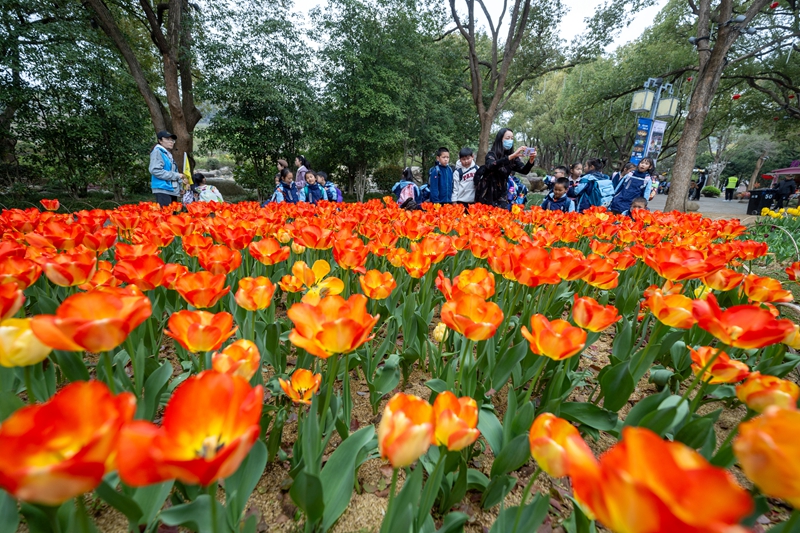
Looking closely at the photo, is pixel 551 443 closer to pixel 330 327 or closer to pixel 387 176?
pixel 330 327

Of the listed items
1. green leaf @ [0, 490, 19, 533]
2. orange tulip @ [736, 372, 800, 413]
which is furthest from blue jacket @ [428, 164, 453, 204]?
green leaf @ [0, 490, 19, 533]

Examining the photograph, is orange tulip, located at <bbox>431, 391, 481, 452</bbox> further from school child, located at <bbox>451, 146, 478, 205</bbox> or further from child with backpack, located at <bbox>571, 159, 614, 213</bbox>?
child with backpack, located at <bbox>571, 159, 614, 213</bbox>

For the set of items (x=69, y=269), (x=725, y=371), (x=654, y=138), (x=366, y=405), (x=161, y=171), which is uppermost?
(x=654, y=138)

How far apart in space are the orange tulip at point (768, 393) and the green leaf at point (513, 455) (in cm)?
51

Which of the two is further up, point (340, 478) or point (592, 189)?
point (592, 189)

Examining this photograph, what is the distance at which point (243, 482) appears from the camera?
2.84 ft

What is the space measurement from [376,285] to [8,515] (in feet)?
3.41

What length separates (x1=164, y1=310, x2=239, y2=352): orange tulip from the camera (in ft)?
2.79

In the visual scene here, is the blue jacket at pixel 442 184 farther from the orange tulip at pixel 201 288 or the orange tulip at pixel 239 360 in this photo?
the orange tulip at pixel 239 360

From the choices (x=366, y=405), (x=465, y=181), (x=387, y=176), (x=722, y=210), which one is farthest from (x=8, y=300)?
(x=722, y=210)

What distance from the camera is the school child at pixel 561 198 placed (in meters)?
6.93

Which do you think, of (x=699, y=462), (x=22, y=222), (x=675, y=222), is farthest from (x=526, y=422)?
(x=675, y=222)

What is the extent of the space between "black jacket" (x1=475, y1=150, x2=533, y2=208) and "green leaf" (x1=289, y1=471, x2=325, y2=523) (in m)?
5.08

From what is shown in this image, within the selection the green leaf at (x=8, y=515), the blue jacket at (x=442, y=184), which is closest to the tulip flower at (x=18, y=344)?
the green leaf at (x=8, y=515)
